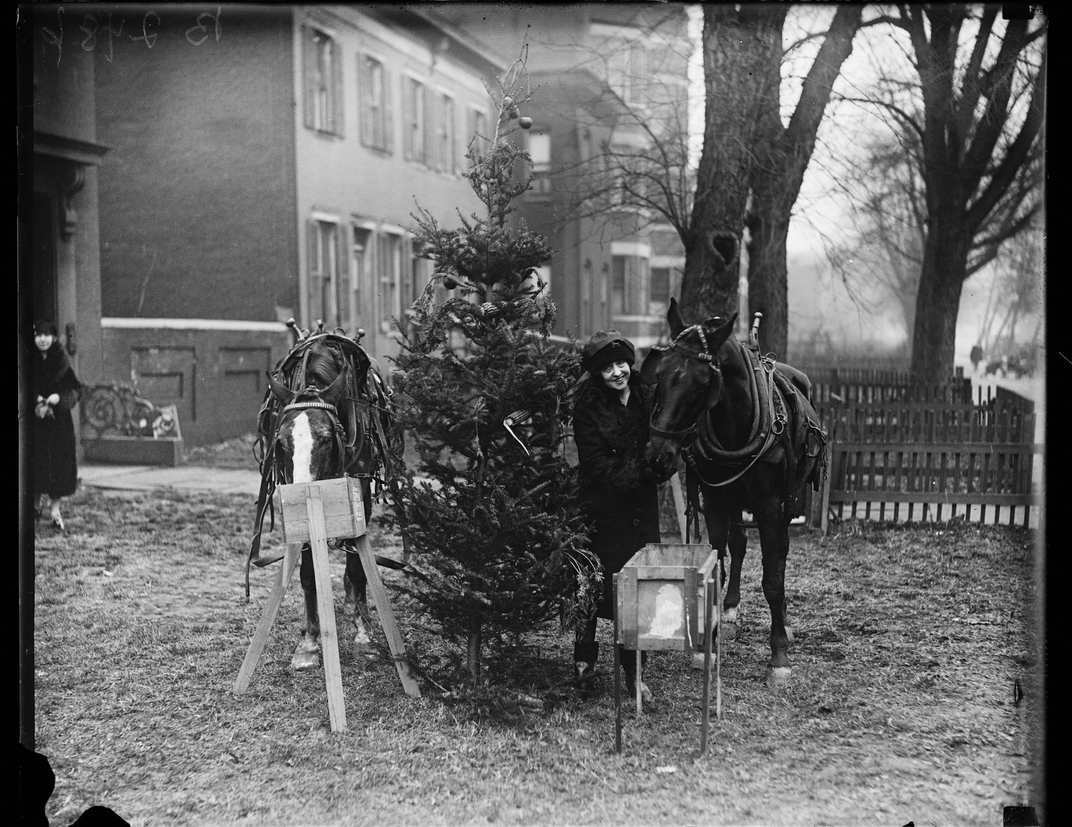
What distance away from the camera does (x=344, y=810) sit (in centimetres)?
478

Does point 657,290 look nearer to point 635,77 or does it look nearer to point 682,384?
point 635,77

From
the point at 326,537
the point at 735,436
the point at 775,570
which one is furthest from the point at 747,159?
the point at 326,537

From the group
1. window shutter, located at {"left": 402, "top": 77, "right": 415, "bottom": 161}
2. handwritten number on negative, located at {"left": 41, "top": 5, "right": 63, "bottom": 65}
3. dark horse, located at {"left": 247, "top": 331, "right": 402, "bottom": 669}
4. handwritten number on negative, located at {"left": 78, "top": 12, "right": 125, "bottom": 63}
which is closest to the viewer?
dark horse, located at {"left": 247, "top": 331, "right": 402, "bottom": 669}

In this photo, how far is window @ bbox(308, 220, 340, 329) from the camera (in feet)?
59.7

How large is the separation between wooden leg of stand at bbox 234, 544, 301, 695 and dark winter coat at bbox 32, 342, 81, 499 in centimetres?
576

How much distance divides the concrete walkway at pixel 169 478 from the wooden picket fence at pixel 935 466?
6.91 m

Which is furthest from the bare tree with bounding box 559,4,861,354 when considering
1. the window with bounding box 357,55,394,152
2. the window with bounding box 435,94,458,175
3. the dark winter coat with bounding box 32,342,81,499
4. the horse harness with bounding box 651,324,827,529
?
the window with bounding box 435,94,458,175

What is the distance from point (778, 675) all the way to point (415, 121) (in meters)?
15.9

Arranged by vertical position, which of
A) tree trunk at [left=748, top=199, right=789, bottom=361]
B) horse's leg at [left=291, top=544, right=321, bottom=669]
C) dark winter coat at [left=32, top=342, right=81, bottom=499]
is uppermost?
tree trunk at [left=748, top=199, right=789, bottom=361]

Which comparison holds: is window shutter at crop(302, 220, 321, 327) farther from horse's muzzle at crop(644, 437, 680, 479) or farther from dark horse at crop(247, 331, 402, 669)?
horse's muzzle at crop(644, 437, 680, 479)

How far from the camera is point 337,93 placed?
59.1 ft

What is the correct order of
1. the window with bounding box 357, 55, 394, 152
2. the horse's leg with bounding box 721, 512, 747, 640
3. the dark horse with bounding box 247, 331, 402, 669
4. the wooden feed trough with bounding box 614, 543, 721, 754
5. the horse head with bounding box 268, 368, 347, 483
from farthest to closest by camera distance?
the window with bounding box 357, 55, 394, 152
the horse's leg with bounding box 721, 512, 747, 640
the dark horse with bounding box 247, 331, 402, 669
the horse head with bounding box 268, 368, 347, 483
the wooden feed trough with bounding box 614, 543, 721, 754

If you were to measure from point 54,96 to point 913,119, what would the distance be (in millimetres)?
10597

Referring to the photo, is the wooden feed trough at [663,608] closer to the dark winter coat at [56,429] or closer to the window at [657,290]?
the dark winter coat at [56,429]
